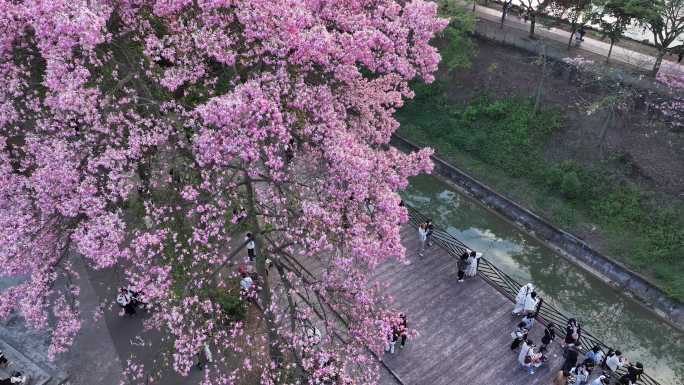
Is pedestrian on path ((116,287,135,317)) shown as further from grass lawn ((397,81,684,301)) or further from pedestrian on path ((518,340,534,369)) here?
grass lawn ((397,81,684,301))

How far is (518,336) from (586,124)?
1590 cm

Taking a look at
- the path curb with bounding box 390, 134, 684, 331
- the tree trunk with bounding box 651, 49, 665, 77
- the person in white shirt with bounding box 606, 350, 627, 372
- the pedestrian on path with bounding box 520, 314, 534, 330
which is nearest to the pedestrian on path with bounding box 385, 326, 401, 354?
the pedestrian on path with bounding box 520, 314, 534, 330

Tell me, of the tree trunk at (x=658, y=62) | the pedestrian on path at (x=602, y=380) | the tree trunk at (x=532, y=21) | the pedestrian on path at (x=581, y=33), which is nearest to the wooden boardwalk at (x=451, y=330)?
the pedestrian on path at (x=602, y=380)

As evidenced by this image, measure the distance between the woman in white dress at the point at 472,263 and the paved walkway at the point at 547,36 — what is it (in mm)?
17302

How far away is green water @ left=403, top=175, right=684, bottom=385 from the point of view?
1903cm

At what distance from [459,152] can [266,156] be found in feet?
65.8

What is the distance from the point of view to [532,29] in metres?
31.1

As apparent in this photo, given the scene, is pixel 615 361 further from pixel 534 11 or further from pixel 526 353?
pixel 534 11

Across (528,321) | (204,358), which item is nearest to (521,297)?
(528,321)

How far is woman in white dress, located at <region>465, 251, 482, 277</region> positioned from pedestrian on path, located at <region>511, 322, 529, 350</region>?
2881mm

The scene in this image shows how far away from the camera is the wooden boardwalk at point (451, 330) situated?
1605 centimetres

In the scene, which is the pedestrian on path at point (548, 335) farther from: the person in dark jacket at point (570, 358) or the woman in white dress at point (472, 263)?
the woman in white dress at point (472, 263)

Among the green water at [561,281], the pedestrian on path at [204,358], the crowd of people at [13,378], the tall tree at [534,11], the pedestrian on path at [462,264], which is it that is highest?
the tall tree at [534,11]

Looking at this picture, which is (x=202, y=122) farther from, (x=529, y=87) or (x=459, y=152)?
(x=529, y=87)
